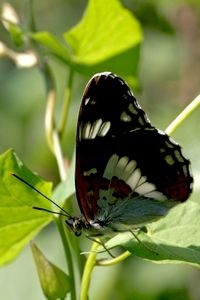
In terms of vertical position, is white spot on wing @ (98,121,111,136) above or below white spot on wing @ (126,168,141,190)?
above

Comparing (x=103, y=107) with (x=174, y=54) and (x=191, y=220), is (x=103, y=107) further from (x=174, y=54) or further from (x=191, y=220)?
(x=174, y=54)

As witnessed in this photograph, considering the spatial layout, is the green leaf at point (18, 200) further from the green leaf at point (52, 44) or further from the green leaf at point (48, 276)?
the green leaf at point (52, 44)

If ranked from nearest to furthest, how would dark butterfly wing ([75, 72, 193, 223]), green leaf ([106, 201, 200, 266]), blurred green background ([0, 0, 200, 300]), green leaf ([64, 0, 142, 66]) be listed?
1. green leaf ([106, 201, 200, 266])
2. dark butterfly wing ([75, 72, 193, 223])
3. green leaf ([64, 0, 142, 66])
4. blurred green background ([0, 0, 200, 300])

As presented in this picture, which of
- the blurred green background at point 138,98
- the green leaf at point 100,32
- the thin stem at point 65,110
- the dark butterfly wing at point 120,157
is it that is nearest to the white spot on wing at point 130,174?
the dark butterfly wing at point 120,157

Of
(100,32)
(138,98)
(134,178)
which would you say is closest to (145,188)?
(134,178)

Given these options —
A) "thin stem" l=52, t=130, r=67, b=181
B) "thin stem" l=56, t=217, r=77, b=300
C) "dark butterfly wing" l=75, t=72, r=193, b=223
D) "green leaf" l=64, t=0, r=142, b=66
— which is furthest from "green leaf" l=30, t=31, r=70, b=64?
"thin stem" l=56, t=217, r=77, b=300

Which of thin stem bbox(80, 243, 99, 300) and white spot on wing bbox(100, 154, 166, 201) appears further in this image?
white spot on wing bbox(100, 154, 166, 201)

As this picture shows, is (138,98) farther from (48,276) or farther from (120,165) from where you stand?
(48,276)

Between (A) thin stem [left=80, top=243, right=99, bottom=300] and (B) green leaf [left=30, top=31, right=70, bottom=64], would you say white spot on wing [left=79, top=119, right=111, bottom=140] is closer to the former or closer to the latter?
(A) thin stem [left=80, top=243, right=99, bottom=300]
